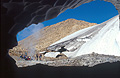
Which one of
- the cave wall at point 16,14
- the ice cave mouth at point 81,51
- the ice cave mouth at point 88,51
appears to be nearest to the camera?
the cave wall at point 16,14

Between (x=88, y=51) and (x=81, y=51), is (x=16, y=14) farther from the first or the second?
(x=81, y=51)

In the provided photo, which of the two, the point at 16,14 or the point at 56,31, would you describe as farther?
the point at 56,31

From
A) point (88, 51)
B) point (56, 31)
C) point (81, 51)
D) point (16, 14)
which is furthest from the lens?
point (56, 31)

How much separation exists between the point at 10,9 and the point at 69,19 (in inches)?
705

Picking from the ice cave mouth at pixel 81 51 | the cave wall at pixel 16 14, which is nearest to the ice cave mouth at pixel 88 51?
the ice cave mouth at pixel 81 51

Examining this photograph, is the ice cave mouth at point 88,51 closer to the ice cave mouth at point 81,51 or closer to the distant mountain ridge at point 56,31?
the ice cave mouth at point 81,51

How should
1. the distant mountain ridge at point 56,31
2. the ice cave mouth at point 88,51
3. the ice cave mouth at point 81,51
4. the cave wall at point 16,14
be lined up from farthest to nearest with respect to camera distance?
1. the distant mountain ridge at point 56,31
2. the ice cave mouth at point 81,51
3. the ice cave mouth at point 88,51
4. the cave wall at point 16,14

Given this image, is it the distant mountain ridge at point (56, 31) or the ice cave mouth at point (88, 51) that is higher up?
the distant mountain ridge at point (56, 31)

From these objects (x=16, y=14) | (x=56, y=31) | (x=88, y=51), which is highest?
(x=56, y=31)


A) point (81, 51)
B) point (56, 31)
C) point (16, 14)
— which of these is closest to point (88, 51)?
point (81, 51)

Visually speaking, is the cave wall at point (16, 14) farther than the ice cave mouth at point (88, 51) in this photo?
No

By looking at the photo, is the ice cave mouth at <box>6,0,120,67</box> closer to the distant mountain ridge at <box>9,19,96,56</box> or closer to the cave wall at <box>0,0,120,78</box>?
the distant mountain ridge at <box>9,19,96,56</box>

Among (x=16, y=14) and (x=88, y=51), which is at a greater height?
(x=16, y=14)

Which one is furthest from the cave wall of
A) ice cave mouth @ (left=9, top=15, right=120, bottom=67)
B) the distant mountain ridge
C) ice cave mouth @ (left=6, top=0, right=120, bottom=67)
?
the distant mountain ridge
